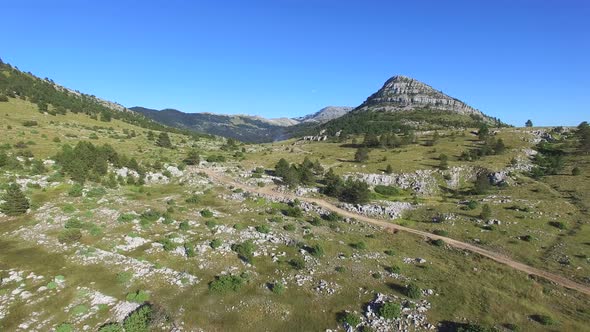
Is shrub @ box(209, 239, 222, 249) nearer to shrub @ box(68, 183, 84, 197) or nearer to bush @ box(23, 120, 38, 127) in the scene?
shrub @ box(68, 183, 84, 197)

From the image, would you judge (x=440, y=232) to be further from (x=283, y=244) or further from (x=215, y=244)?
(x=215, y=244)

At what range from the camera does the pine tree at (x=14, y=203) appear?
1996 inches

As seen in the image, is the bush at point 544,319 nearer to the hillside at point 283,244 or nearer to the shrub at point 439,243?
the hillside at point 283,244

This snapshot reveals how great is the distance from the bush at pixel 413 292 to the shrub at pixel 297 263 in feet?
40.9

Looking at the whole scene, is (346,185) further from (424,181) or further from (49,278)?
(49,278)

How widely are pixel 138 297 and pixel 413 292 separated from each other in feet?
93.4

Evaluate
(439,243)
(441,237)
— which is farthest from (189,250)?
(441,237)

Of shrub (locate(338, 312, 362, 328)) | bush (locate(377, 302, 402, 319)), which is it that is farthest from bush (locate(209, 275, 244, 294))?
bush (locate(377, 302, 402, 319))

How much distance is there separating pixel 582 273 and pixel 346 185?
137 ft

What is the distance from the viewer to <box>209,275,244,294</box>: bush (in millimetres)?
37531

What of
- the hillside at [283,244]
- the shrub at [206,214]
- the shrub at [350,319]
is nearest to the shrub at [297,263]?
the hillside at [283,244]

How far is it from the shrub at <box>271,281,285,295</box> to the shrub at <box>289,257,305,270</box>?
13.6 ft

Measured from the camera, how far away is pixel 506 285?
1597 inches

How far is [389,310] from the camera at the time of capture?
33969mm
